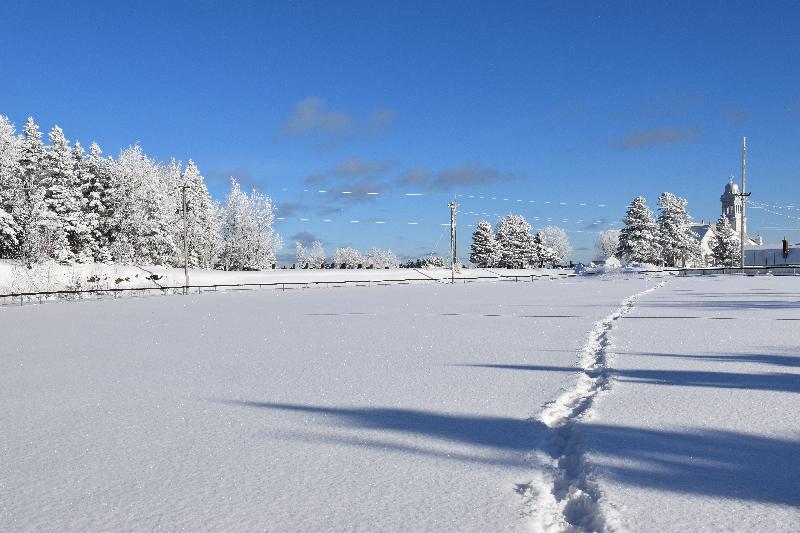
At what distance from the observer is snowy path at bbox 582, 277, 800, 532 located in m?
3.67

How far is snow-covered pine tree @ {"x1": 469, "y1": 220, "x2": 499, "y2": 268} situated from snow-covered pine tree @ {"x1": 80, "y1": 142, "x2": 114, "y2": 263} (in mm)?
58992

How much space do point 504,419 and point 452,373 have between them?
9.10ft

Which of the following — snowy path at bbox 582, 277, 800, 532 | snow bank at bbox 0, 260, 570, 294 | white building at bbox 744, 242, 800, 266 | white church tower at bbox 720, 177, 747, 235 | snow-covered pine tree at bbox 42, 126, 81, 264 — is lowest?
snowy path at bbox 582, 277, 800, 532

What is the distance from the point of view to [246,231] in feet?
227

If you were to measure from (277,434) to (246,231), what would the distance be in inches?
2604

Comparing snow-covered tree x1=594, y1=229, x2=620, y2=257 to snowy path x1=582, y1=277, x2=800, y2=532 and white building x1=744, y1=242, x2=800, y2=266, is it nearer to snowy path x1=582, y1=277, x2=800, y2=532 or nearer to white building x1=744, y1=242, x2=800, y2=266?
white building x1=744, y1=242, x2=800, y2=266

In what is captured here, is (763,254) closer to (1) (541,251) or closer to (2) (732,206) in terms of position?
(2) (732,206)

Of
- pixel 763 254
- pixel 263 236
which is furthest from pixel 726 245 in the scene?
pixel 263 236

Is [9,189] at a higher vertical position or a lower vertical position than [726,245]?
higher

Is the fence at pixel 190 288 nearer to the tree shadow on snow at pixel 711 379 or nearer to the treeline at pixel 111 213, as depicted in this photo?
the treeline at pixel 111 213

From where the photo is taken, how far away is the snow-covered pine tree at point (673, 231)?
82125 mm

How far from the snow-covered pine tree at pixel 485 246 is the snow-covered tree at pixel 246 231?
40.4 metres

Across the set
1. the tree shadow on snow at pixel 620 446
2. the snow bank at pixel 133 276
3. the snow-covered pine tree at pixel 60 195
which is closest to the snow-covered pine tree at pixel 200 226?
the snow bank at pixel 133 276

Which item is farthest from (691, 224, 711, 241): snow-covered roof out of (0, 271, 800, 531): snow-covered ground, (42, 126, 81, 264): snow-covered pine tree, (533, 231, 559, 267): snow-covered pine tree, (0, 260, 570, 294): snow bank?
(0, 271, 800, 531): snow-covered ground
